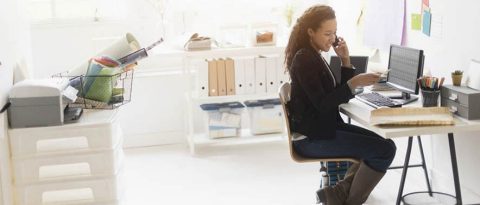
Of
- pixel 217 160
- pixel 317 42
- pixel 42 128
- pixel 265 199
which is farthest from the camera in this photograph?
pixel 217 160

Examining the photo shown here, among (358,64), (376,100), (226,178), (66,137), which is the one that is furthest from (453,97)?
(66,137)

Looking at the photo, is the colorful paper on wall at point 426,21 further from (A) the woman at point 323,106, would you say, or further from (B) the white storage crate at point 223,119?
(B) the white storage crate at point 223,119

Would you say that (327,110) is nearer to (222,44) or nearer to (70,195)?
(70,195)

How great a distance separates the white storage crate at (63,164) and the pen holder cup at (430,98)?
1.55m

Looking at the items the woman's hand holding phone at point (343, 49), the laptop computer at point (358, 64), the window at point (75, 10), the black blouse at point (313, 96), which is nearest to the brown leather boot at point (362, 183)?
the black blouse at point (313, 96)

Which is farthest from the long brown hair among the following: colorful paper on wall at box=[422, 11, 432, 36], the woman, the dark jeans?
colorful paper on wall at box=[422, 11, 432, 36]

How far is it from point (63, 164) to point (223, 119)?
2025mm

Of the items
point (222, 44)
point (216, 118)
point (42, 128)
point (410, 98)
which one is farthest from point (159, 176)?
point (410, 98)

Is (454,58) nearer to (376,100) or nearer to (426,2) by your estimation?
(426,2)

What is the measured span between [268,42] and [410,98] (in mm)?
1628

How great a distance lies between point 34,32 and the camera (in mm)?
4887

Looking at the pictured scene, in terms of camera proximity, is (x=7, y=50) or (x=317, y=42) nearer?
(x=7, y=50)

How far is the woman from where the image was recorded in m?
2.99

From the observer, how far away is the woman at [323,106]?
299 centimetres
